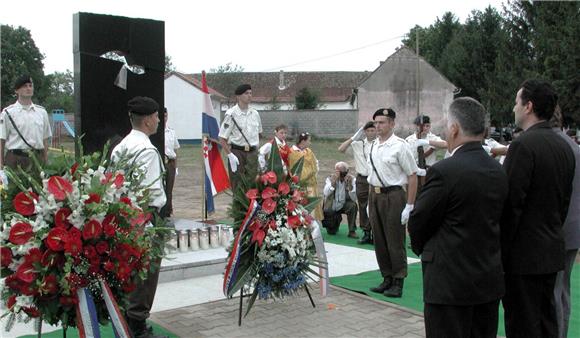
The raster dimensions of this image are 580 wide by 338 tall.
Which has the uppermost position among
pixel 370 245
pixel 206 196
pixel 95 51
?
pixel 95 51

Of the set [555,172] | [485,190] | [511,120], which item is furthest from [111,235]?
[511,120]

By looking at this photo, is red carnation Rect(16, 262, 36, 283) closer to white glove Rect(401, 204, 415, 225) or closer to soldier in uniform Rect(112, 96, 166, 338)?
soldier in uniform Rect(112, 96, 166, 338)

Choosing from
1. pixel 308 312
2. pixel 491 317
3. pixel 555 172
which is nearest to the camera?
pixel 491 317

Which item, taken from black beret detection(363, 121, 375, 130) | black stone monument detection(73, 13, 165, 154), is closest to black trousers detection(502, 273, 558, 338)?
black stone monument detection(73, 13, 165, 154)

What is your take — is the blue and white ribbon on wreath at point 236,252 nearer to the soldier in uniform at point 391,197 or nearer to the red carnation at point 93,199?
the soldier in uniform at point 391,197

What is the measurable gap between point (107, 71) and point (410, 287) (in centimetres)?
417

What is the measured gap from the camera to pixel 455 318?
3094 mm

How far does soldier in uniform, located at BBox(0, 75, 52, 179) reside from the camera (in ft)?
25.3

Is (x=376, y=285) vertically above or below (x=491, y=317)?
below

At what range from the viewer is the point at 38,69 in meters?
48.6

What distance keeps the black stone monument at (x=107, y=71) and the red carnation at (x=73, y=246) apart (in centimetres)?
290

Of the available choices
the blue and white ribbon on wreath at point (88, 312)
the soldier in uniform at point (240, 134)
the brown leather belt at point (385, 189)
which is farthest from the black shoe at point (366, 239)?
the blue and white ribbon on wreath at point (88, 312)

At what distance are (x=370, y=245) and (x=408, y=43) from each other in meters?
47.6

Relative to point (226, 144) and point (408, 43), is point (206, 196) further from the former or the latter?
point (408, 43)
